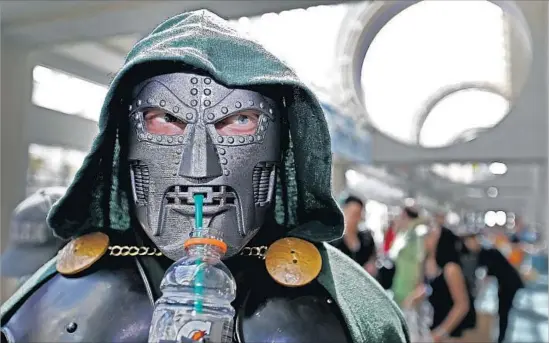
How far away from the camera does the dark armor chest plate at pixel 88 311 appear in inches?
31.6

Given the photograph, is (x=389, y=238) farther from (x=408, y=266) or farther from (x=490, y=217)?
(x=490, y=217)

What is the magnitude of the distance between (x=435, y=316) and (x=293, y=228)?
64.6 inches

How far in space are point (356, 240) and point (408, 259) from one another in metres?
0.40

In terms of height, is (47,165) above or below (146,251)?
above

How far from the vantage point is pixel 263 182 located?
831 millimetres

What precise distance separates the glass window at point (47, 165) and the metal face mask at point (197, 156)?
5.27 feet

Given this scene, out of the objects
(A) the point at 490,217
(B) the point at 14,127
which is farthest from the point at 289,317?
(A) the point at 490,217

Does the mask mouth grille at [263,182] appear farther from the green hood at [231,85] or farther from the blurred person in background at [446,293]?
the blurred person in background at [446,293]

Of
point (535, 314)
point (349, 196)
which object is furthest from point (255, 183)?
point (535, 314)

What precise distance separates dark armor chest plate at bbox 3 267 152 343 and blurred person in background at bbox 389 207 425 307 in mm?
1828

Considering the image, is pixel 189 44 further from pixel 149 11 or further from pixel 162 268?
pixel 149 11

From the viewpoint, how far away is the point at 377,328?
875 mm

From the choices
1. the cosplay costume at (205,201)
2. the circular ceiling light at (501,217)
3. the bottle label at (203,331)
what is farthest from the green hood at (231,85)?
the circular ceiling light at (501,217)

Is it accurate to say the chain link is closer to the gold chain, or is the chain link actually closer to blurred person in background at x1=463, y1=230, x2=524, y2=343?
the gold chain
